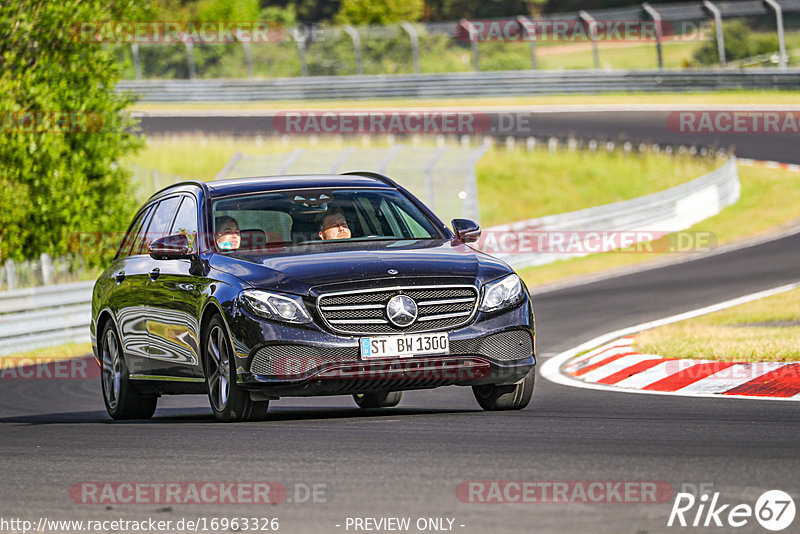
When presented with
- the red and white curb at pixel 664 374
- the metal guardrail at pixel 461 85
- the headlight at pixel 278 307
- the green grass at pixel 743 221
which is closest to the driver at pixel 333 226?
the headlight at pixel 278 307

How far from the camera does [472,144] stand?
1596 inches

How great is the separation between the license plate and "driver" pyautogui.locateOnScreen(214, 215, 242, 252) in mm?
1487

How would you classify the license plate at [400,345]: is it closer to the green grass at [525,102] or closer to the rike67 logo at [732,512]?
the rike67 logo at [732,512]

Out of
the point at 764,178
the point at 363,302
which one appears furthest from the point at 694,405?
the point at 764,178

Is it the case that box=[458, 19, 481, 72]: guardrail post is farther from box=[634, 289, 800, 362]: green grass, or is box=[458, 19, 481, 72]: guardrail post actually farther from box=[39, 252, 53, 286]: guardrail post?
box=[634, 289, 800, 362]: green grass

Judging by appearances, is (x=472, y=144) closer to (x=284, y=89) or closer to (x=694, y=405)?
(x=284, y=89)

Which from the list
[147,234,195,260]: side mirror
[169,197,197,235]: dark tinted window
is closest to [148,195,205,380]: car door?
[169,197,197,235]: dark tinted window

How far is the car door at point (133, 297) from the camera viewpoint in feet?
34.2

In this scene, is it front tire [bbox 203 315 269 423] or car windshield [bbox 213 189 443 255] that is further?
car windshield [bbox 213 189 443 255]

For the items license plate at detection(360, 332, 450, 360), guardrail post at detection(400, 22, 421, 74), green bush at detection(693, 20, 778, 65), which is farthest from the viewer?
green bush at detection(693, 20, 778, 65)

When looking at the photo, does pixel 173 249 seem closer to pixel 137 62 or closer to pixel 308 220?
pixel 308 220

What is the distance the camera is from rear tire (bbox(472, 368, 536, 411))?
368 inches

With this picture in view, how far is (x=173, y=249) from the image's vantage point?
9.49 metres

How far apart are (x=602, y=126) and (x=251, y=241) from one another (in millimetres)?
36055
